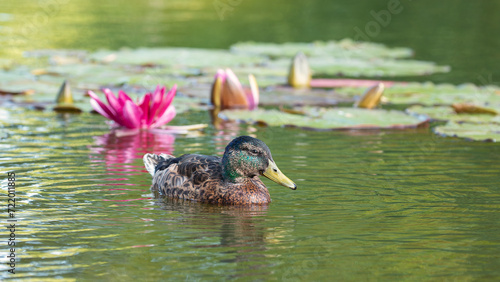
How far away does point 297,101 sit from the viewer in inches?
480

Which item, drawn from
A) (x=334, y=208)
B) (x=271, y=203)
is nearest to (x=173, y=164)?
(x=271, y=203)

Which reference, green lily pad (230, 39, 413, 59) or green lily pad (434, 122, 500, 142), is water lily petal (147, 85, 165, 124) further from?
green lily pad (230, 39, 413, 59)

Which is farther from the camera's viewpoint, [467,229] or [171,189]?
[171,189]

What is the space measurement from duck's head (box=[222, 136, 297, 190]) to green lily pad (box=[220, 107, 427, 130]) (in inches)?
134

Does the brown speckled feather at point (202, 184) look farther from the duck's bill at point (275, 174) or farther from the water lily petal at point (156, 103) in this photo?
the water lily petal at point (156, 103)

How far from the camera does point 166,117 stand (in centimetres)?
1042

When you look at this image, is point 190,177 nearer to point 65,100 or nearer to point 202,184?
point 202,184

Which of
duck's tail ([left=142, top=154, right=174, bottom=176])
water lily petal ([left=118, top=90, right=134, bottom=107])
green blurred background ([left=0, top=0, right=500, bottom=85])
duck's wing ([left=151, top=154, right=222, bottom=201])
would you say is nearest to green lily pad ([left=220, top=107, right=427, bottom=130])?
water lily petal ([left=118, top=90, right=134, bottom=107])

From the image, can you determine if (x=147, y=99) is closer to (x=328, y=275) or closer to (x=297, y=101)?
(x=297, y=101)

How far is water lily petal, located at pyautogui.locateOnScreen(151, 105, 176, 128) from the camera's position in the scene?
10.4 m

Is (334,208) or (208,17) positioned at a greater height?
(208,17)

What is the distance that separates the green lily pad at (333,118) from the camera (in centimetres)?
1032

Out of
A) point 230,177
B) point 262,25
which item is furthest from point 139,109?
point 262,25

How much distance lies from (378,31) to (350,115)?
1256 centimetres
